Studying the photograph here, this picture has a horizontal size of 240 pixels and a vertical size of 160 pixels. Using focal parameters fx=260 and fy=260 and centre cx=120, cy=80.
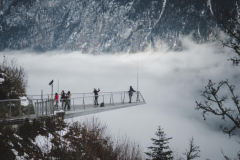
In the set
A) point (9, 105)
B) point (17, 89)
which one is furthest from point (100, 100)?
point (9, 105)

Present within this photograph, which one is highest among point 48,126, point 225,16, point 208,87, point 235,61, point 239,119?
point 225,16

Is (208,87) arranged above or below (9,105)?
above

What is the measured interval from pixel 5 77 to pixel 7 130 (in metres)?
7.60

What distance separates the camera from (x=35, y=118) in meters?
15.9

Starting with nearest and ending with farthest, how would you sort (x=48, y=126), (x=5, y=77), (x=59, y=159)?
1. (x=59, y=159)
2. (x=48, y=126)
3. (x=5, y=77)

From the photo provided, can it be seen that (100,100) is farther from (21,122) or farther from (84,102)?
(21,122)

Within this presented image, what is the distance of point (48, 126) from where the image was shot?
671 inches

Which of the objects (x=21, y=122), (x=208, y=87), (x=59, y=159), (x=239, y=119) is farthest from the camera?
(x=21, y=122)

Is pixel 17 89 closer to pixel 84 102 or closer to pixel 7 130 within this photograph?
pixel 84 102

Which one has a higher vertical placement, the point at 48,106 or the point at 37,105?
the point at 37,105

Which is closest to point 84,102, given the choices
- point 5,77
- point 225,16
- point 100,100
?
point 100,100

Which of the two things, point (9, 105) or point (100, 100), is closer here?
point (9, 105)

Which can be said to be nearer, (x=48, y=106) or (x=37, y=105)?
(x=37, y=105)

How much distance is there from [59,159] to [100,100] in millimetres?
14415
